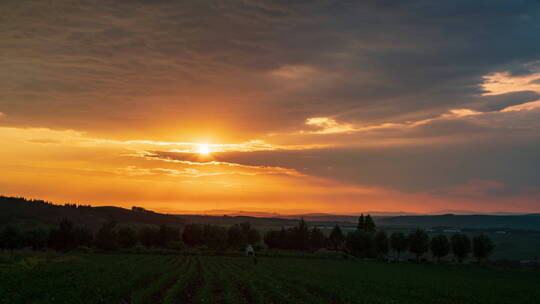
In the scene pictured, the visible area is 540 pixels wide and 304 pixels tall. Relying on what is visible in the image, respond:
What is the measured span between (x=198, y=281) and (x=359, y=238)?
402ft

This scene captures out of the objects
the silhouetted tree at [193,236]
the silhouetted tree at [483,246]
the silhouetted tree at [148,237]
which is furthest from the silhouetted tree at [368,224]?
the silhouetted tree at [148,237]

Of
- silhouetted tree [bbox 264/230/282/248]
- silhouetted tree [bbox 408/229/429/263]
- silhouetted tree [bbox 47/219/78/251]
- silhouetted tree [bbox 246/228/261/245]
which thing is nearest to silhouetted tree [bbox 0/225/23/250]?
silhouetted tree [bbox 47/219/78/251]

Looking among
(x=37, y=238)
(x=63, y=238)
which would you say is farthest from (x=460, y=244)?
(x=37, y=238)

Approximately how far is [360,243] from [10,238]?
120 m

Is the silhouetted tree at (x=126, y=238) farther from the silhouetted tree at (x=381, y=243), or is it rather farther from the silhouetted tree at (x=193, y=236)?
the silhouetted tree at (x=381, y=243)

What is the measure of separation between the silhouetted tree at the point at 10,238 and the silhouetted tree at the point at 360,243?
115 m

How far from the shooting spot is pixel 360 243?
161m

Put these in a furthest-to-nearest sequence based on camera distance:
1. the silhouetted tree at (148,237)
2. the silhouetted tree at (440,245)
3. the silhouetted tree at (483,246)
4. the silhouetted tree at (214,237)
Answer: the silhouetted tree at (214,237) → the silhouetted tree at (148,237) → the silhouetted tree at (440,245) → the silhouetted tree at (483,246)

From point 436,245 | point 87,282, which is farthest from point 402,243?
point 87,282

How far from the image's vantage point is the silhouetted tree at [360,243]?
529 ft

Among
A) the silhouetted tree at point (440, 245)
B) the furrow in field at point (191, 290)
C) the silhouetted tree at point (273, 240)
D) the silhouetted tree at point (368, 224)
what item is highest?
the silhouetted tree at point (368, 224)

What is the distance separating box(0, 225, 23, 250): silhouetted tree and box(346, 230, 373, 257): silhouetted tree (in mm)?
115199

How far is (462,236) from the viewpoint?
490ft

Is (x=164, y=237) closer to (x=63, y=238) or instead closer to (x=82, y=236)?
(x=82, y=236)
